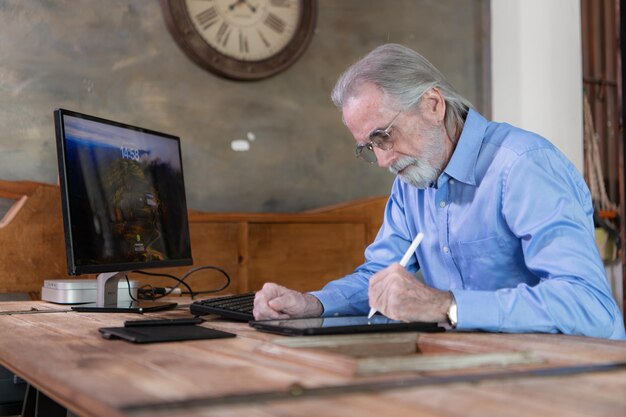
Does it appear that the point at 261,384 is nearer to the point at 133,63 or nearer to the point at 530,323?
the point at 530,323

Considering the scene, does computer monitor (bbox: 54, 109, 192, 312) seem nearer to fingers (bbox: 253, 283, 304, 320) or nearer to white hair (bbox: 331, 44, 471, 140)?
fingers (bbox: 253, 283, 304, 320)

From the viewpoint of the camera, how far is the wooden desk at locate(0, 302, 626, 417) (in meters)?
0.73

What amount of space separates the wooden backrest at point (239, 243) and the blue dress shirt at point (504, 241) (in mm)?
1069

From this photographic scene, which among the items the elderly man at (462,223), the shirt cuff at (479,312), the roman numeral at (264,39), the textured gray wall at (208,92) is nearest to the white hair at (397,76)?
the elderly man at (462,223)

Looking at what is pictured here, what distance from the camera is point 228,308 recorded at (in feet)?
5.41

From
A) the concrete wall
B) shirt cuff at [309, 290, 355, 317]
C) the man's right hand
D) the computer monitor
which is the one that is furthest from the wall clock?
the man's right hand

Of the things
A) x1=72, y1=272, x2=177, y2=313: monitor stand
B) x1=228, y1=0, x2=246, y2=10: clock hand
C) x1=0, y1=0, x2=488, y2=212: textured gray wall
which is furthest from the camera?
x1=228, y1=0, x2=246, y2=10: clock hand

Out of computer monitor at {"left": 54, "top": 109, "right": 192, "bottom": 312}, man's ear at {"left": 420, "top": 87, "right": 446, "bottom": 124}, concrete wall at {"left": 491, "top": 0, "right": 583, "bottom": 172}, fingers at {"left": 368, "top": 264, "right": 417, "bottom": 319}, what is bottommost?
fingers at {"left": 368, "top": 264, "right": 417, "bottom": 319}

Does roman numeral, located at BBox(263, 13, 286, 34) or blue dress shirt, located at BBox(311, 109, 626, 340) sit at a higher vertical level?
roman numeral, located at BBox(263, 13, 286, 34)

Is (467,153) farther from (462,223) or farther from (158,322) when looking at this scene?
(158,322)

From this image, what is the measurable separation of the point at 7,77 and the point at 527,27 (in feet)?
8.71

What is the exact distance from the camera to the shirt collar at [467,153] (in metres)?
1.78

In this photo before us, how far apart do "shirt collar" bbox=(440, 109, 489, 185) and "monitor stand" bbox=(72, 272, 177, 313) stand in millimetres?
800

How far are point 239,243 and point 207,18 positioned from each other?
1000 millimetres
